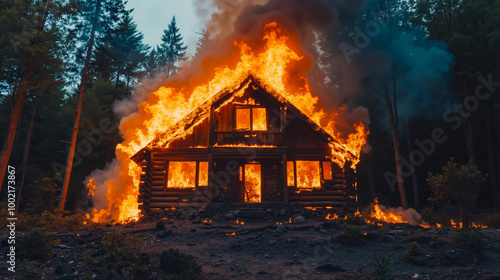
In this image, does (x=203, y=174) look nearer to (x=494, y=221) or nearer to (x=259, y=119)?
(x=259, y=119)

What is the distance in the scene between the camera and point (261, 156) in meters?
17.5

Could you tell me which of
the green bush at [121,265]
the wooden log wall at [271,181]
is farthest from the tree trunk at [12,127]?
the green bush at [121,265]

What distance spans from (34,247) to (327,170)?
1397cm

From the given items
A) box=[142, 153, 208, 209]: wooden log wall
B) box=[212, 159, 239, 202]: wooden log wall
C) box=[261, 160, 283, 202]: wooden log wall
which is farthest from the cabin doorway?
box=[142, 153, 208, 209]: wooden log wall

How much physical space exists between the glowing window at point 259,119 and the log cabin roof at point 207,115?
1.11m

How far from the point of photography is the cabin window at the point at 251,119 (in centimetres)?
1817

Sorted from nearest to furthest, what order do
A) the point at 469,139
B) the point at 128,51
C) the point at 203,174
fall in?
the point at 203,174, the point at 469,139, the point at 128,51

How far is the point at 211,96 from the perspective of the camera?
1770 centimetres

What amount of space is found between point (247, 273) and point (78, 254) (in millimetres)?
4695

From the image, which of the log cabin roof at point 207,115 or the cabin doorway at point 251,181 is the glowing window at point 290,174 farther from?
the log cabin roof at point 207,115

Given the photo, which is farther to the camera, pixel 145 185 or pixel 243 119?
pixel 243 119

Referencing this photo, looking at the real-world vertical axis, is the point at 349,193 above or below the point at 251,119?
below

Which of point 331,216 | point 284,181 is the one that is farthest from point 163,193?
point 331,216

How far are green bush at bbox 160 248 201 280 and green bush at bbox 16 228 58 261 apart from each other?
9.74ft
